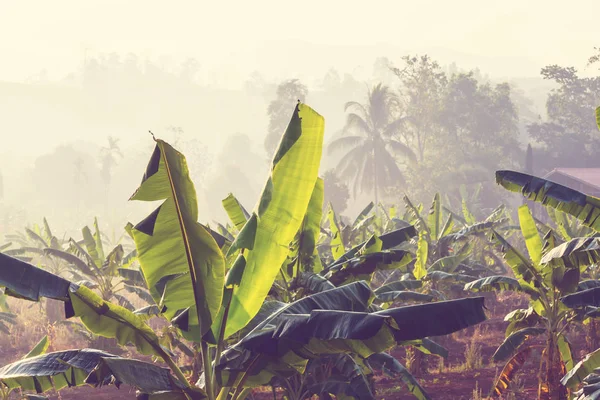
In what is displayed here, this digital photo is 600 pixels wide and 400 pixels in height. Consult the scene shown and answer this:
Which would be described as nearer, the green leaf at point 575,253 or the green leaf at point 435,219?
the green leaf at point 575,253

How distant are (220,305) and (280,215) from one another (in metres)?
0.89

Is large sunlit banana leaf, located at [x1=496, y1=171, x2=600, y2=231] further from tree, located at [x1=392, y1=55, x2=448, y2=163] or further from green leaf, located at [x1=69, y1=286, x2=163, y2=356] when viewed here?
tree, located at [x1=392, y1=55, x2=448, y2=163]

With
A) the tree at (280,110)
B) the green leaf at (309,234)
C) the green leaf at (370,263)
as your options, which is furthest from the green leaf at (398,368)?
the tree at (280,110)

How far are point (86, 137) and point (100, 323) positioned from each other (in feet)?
588

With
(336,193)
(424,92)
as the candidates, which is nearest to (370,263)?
(336,193)

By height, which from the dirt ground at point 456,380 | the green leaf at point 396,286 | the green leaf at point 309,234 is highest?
the green leaf at point 309,234

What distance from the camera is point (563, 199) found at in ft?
24.2

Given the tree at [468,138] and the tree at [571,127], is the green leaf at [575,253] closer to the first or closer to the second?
the tree at [468,138]

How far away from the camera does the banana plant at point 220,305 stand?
5219 millimetres

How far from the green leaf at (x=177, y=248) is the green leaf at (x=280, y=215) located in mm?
370

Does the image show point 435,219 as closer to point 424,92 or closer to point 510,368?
point 510,368

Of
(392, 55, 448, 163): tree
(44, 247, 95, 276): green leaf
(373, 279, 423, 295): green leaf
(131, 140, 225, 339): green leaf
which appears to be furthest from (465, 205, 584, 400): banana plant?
(392, 55, 448, 163): tree

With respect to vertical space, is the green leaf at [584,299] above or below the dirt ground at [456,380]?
above

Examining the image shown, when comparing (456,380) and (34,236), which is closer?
(456,380)
